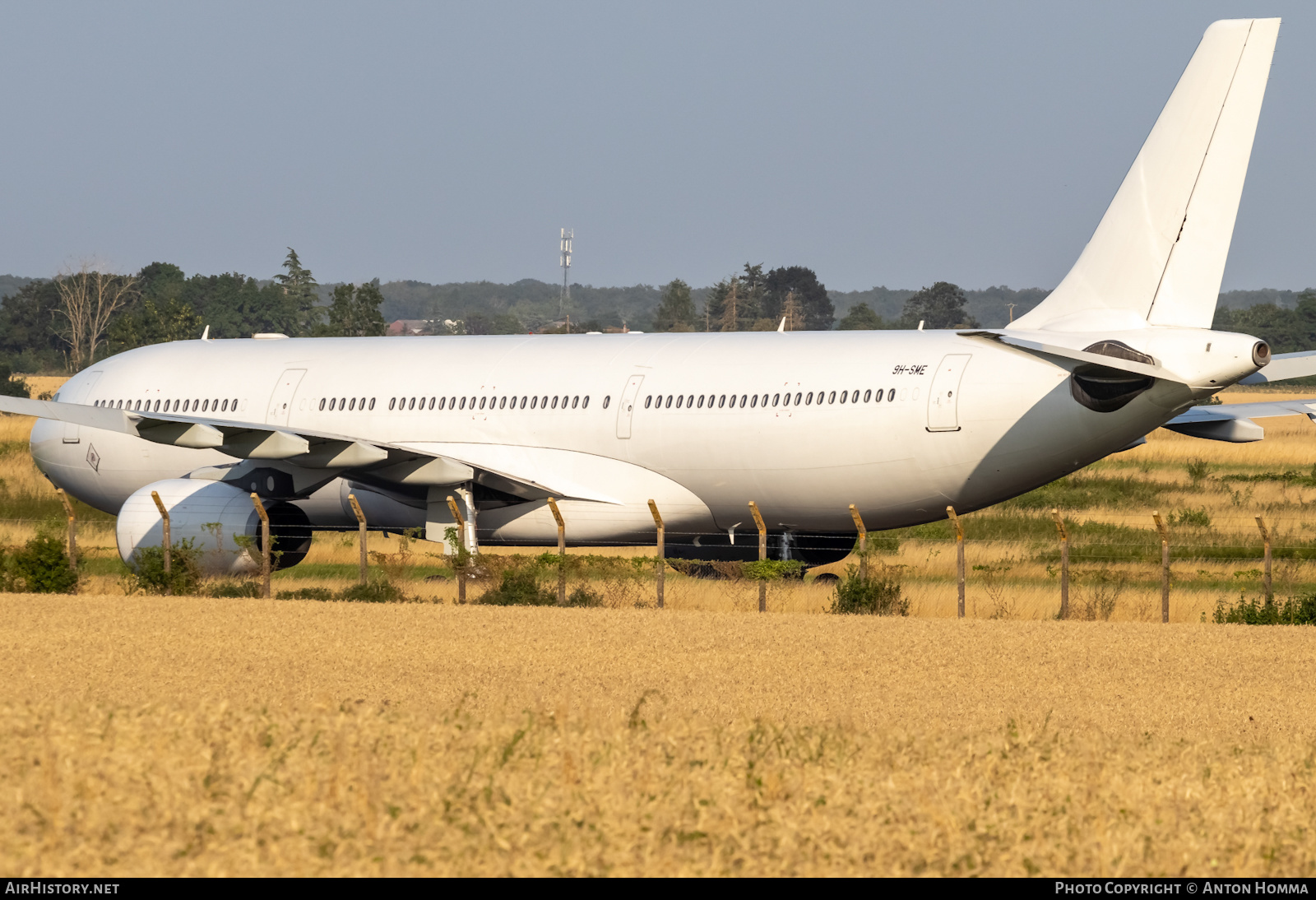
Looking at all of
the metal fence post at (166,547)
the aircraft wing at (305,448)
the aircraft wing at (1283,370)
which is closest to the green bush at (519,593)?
the aircraft wing at (305,448)

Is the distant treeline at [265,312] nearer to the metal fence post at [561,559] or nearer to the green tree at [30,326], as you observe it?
the green tree at [30,326]

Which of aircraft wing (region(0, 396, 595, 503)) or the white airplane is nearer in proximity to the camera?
the white airplane

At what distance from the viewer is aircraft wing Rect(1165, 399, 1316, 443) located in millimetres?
24000

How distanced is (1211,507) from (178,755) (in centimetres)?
3427

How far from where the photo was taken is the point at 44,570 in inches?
920

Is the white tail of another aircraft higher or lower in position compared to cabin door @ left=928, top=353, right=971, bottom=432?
higher

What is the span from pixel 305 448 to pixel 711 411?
572cm

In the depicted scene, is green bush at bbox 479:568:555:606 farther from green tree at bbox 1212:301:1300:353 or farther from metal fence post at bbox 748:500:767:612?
green tree at bbox 1212:301:1300:353

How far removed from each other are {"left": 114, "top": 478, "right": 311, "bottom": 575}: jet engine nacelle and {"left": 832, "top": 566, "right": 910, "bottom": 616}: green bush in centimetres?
833

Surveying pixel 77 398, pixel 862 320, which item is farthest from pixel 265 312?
pixel 77 398

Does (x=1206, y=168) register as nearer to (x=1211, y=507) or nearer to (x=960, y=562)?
(x=960, y=562)

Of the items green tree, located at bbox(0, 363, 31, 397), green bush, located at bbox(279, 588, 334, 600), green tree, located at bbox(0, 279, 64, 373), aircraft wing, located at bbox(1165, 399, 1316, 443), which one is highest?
green tree, located at bbox(0, 279, 64, 373)

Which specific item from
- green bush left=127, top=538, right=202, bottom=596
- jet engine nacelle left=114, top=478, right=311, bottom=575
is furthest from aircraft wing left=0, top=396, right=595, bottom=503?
green bush left=127, top=538, right=202, bottom=596

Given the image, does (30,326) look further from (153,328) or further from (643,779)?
(643,779)
